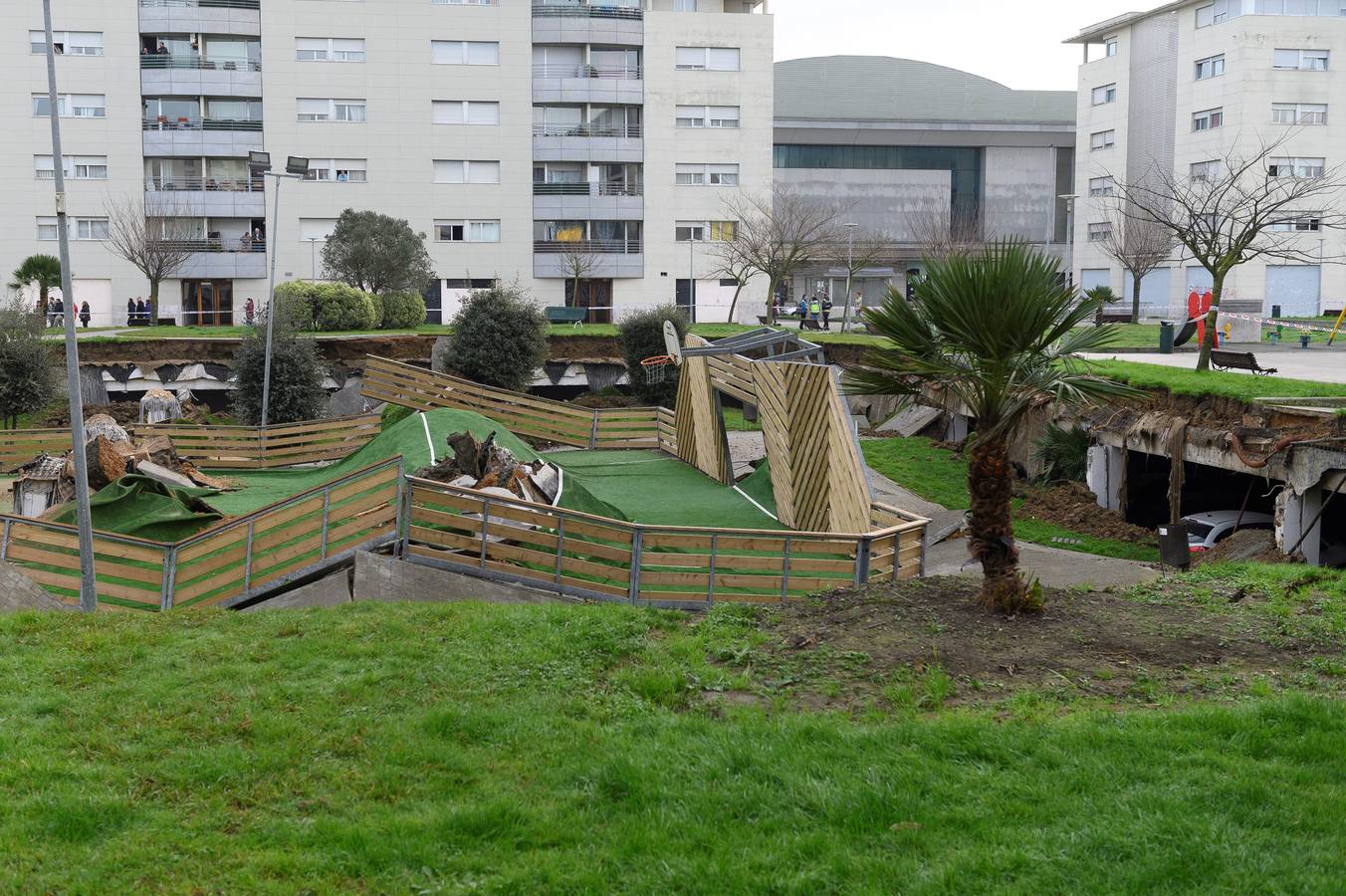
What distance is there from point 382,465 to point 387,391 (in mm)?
15613

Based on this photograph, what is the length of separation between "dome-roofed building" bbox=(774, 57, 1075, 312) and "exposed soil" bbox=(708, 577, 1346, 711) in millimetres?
75874

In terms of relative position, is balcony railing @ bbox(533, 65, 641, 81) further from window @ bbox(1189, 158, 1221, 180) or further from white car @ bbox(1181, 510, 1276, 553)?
white car @ bbox(1181, 510, 1276, 553)

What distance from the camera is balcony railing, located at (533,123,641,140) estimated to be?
6228cm

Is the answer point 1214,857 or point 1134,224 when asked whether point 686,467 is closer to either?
point 1214,857

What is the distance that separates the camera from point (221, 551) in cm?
1570

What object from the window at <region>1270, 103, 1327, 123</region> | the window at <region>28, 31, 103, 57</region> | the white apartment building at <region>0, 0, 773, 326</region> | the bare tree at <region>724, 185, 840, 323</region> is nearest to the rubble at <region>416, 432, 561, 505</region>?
the bare tree at <region>724, 185, 840, 323</region>

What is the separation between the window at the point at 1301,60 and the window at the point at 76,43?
185 feet

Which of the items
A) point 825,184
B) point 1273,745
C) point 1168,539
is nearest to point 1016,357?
point 1273,745

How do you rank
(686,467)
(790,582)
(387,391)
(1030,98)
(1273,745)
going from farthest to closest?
(1030,98) < (387,391) < (686,467) < (790,582) < (1273,745)

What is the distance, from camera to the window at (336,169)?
59688mm

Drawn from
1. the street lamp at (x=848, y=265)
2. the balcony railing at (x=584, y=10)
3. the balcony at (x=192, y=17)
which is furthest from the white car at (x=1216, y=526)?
the balcony at (x=192, y=17)

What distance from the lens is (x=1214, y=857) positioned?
5098 mm

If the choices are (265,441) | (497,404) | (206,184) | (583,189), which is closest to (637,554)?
(265,441)

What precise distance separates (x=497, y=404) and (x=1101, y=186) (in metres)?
55.6
